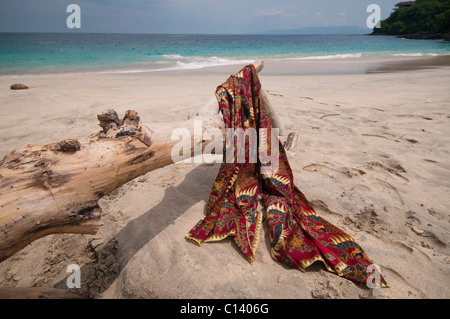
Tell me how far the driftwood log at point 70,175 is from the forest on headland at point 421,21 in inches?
1984

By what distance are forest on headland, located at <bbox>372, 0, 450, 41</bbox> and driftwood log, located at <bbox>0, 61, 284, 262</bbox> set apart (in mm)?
50401

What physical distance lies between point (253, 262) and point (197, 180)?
138cm

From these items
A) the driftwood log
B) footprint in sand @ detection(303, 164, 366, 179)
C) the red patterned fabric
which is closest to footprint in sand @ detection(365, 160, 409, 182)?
footprint in sand @ detection(303, 164, 366, 179)

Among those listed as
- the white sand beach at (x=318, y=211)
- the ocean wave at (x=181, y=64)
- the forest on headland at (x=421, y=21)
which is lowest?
the white sand beach at (x=318, y=211)

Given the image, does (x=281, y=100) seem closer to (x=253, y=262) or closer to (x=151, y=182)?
(x=151, y=182)

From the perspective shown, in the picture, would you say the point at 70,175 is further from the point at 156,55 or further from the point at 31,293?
the point at 156,55

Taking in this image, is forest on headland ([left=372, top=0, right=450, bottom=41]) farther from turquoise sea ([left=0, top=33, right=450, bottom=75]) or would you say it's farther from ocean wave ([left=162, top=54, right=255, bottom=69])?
ocean wave ([left=162, top=54, right=255, bottom=69])

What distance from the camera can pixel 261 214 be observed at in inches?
91.6

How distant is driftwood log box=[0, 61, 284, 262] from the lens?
127 cm

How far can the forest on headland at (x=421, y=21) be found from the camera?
40.0 meters

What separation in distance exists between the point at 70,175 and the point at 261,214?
1.61 metres

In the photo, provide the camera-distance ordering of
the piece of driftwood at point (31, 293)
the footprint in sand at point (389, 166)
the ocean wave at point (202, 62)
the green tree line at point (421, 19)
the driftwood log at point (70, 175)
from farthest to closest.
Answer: the green tree line at point (421, 19)
the ocean wave at point (202, 62)
the footprint in sand at point (389, 166)
the driftwood log at point (70, 175)
the piece of driftwood at point (31, 293)

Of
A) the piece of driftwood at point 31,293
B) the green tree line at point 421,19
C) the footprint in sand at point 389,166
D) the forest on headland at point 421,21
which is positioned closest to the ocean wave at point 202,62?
the footprint in sand at point 389,166

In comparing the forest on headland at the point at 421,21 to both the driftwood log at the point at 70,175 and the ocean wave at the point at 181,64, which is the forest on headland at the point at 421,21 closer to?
the ocean wave at the point at 181,64
